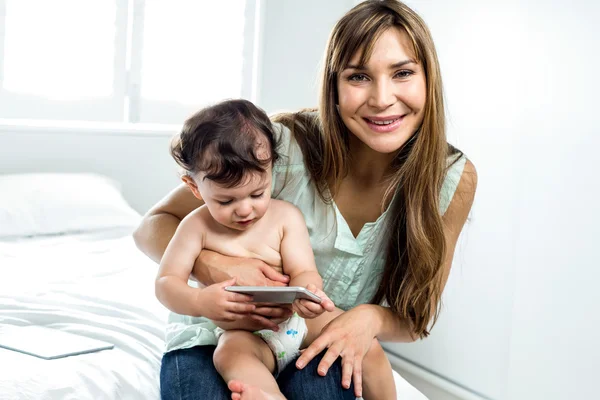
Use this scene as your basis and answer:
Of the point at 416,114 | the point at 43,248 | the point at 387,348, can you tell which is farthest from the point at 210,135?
the point at 387,348

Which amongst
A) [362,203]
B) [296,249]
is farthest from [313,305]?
[362,203]

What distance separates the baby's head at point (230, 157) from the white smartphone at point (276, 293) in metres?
0.20

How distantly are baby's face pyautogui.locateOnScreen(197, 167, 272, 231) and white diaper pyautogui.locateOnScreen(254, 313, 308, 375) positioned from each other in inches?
8.7

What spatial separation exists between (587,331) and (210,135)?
159 centimetres

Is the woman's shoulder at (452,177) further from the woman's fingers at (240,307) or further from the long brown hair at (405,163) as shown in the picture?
the woman's fingers at (240,307)

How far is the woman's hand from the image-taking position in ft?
4.76

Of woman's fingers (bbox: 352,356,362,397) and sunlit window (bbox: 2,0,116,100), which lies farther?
sunlit window (bbox: 2,0,116,100)

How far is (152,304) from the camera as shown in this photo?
2195 millimetres

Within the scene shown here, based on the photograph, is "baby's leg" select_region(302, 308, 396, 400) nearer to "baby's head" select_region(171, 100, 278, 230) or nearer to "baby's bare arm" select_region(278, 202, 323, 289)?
"baby's bare arm" select_region(278, 202, 323, 289)

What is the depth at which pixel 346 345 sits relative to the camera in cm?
148

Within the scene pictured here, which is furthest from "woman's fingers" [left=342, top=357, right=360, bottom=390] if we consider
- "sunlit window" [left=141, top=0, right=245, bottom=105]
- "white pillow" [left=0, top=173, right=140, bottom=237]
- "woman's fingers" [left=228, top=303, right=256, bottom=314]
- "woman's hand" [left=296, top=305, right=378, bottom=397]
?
"sunlit window" [left=141, top=0, right=245, bottom=105]

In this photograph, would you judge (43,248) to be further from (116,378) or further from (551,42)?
(551,42)

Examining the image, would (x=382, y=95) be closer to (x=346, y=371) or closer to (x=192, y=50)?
(x=346, y=371)

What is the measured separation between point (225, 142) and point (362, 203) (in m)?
0.43
